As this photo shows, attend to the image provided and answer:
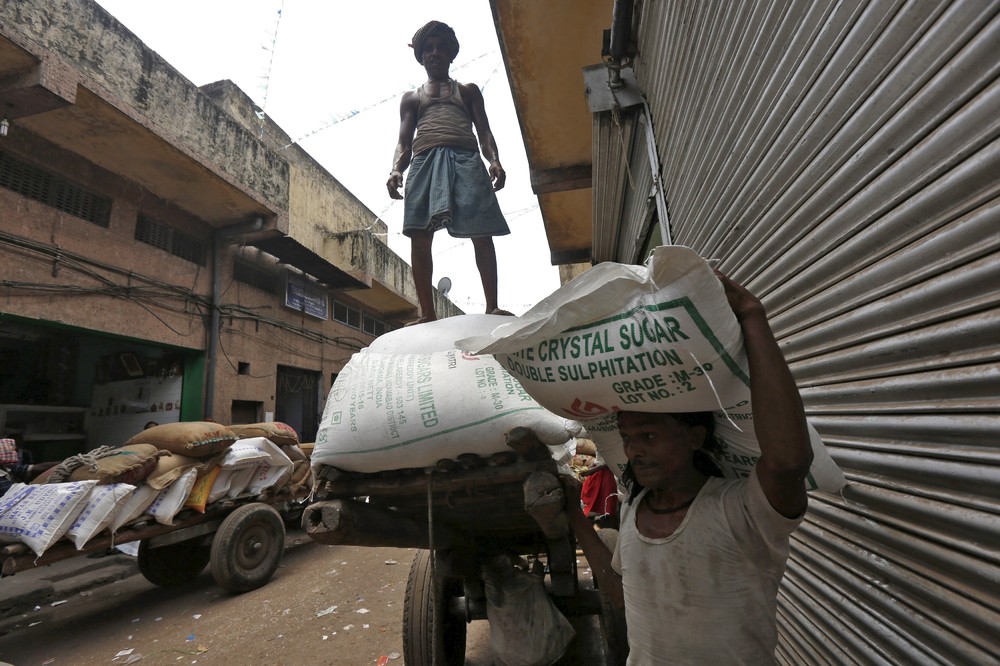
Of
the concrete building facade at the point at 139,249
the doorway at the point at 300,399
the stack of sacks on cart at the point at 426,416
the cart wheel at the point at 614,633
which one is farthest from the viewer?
the doorway at the point at 300,399

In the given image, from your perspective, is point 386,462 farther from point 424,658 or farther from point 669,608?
point 424,658

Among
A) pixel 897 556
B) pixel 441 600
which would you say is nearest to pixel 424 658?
pixel 441 600

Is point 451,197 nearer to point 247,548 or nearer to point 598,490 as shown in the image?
point 598,490

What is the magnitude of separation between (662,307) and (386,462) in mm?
1232

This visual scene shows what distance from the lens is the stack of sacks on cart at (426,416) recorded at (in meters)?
1.74

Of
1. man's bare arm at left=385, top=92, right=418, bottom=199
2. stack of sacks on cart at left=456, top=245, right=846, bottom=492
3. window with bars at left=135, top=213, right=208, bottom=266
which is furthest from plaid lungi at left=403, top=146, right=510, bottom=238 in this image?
window with bars at left=135, top=213, right=208, bottom=266

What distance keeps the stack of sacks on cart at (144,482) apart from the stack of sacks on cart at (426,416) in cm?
352

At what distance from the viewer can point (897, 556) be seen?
3.59 ft

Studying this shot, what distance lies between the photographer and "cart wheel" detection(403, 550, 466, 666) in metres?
2.70

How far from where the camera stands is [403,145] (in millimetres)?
3180

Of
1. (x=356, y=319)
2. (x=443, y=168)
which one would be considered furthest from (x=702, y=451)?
(x=356, y=319)

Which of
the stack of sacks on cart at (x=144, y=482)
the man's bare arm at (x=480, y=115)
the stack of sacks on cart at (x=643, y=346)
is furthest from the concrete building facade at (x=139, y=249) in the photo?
the stack of sacks on cart at (x=643, y=346)

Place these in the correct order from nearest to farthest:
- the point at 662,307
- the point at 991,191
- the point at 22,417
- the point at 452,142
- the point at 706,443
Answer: the point at 991,191, the point at 662,307, the point at 706,443, the point at 452,142, the point at 22,417

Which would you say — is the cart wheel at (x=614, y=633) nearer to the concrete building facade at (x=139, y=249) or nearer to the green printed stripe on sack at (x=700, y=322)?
the green printed stripe on sack at (x=700, y=322)
